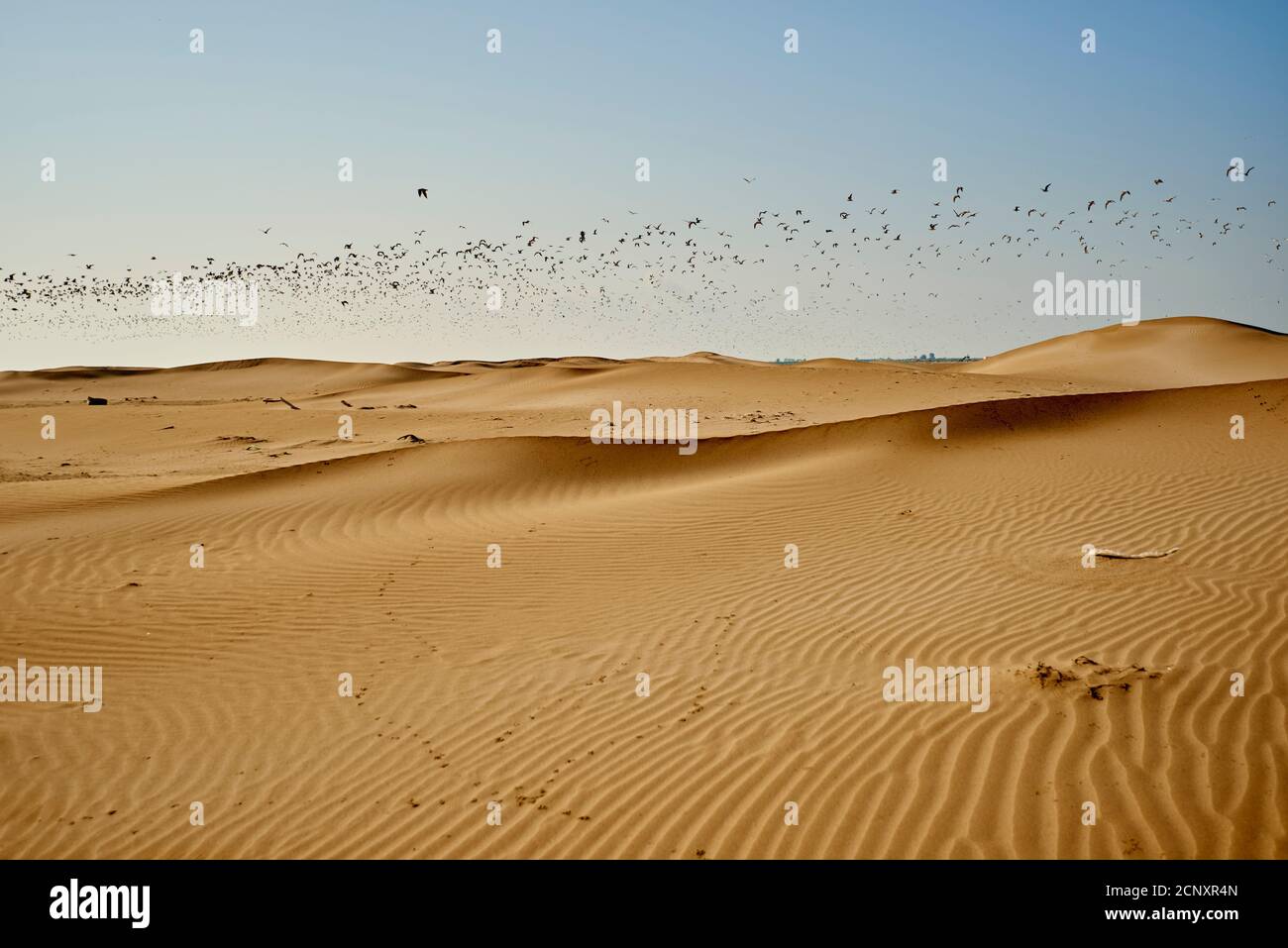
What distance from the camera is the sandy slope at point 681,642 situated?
4.62 metres

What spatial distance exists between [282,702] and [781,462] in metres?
10.9

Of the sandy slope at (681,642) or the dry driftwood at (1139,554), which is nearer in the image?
the sandy slope at (681,642)

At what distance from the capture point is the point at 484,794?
502 centimetres

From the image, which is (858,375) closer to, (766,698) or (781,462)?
(781,462)

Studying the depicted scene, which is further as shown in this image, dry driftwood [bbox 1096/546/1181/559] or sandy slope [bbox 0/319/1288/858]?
dry driftwood [bbox 1096/546/1181/559]

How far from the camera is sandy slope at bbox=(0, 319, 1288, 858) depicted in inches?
182

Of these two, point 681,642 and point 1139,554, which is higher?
point 1139,554

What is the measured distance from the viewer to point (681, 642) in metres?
7.46

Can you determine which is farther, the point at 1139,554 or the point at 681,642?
the point at 1139,554
